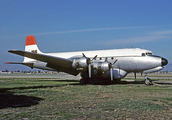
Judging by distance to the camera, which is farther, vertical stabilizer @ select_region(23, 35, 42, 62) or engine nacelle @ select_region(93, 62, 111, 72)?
vertical stabilizer @ select_region(23, 35, 42, 62)

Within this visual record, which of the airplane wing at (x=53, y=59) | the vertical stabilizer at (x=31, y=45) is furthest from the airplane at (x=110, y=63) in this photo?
the vertical stabilizer at (x=31, y=45)

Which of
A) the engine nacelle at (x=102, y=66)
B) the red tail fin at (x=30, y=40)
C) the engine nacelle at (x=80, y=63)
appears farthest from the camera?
the red tail fin at (x=30, y=40)

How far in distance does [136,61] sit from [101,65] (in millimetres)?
3899

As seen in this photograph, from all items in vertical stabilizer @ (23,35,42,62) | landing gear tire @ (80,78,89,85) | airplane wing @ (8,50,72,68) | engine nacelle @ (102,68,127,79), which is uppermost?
vertical stabilizer @ (23,35,42,62)

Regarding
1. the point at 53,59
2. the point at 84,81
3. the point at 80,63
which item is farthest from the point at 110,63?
the point at 53,59

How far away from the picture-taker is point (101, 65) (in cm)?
1984

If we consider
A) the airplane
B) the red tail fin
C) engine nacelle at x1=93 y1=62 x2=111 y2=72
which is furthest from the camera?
the red tail fin

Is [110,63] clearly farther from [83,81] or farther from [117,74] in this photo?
[83,81]

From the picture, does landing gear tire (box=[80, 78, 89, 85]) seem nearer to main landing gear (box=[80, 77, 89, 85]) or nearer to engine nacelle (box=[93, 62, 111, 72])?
main landing gear (box=[80, 77, 89, 85])

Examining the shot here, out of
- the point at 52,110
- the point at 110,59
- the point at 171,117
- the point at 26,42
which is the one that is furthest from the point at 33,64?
the point at 171,117

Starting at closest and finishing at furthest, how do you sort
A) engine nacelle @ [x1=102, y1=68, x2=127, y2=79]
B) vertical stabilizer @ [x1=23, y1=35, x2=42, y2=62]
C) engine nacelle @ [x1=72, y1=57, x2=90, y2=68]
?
engine nacelle @ [x1=72, y1=57, x2=90, y2=68] → engine nacelle @ [x1=102, y1=68, x2=127, y2=79] → vertical stabilizer @ [x1=23, y1=35, x2=42, y2=62]

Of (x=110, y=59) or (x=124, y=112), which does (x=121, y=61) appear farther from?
(x=124, y=112)

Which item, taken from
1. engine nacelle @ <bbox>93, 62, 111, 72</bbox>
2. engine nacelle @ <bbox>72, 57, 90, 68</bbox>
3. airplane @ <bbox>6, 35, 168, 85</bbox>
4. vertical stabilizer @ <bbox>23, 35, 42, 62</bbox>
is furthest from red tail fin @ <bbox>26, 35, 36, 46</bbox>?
engine nacelle @ <bbox>93, 62, 111, 72</bbox>

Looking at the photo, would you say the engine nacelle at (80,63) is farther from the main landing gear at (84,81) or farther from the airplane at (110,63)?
the main landing gear at (84,81)
